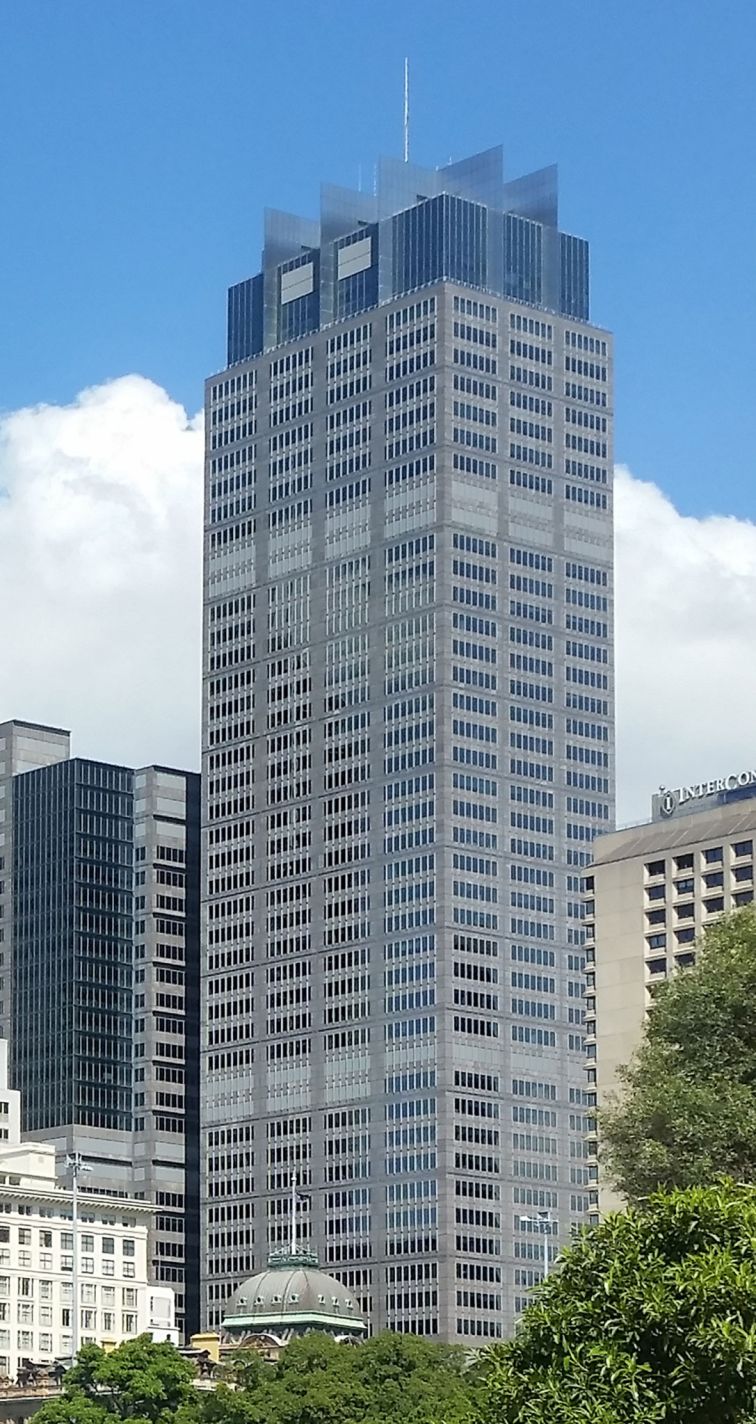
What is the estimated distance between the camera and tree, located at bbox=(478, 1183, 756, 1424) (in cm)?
6500

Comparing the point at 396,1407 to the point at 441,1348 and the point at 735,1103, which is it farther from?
the point at 735,1103

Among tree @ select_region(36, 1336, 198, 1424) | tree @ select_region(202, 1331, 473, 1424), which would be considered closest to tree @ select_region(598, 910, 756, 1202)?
tree @ select_region(202, 1331, 473, 1424)

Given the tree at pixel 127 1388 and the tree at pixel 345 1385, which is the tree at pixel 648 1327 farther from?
the tree at pixel 127 1388

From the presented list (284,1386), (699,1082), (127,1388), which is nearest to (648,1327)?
(699,1082)

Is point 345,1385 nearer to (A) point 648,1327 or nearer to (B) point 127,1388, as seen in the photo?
(B) point 127,1388

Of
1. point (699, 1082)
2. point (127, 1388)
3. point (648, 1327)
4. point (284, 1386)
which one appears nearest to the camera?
point (648, 1327)

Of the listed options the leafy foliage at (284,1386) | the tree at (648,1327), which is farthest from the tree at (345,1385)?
the tree at (648,1327)

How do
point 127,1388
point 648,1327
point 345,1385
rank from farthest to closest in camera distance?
1. point 127,1388
2. point 345,1385
3. point 648,1327

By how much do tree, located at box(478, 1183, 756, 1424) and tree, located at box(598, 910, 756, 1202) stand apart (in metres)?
24.3

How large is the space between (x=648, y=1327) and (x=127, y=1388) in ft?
345

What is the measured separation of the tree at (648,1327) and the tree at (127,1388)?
3829 inches

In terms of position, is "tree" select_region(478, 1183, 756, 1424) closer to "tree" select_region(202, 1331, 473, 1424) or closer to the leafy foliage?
the leafy foliage

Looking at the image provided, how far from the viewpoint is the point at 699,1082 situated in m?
98.1

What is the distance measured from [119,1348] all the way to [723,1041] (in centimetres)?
8201
